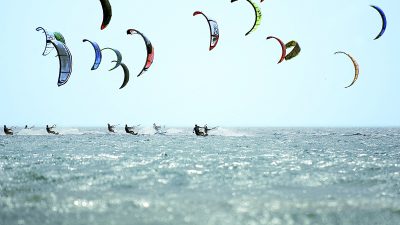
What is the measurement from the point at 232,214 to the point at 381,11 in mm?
20489

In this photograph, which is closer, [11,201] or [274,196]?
[11,201]

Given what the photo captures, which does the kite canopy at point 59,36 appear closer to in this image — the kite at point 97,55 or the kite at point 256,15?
the kite at point 97,55

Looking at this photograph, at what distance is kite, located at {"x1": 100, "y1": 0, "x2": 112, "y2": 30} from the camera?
798 inches

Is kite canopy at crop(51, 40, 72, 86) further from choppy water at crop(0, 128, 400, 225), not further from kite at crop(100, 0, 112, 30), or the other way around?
choppy water at crop(0, 128, 400, 225)

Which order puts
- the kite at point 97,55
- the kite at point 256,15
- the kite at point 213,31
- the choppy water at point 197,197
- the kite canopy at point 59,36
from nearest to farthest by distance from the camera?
the choppy water at point 197,197, the kite at point 256,15, the kite canopy at point 59,36, the kite at point 213,31, the kite at point 97,55

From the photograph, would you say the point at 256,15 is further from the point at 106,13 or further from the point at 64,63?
the point at 64,63

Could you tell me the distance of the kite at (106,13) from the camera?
2027cm

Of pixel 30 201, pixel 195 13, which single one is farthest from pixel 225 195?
pixel 195 13

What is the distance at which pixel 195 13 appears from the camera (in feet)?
86.1

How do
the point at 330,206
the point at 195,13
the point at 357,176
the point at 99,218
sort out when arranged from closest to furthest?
the point at 99,218, the point at 330,206, the point at 357,176, the point at 195,13

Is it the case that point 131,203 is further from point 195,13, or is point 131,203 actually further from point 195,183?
point 195,13

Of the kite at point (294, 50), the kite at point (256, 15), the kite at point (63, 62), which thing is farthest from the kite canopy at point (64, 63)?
the kite at point (294, 50)

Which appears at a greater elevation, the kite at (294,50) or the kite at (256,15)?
the kite at (256,15)

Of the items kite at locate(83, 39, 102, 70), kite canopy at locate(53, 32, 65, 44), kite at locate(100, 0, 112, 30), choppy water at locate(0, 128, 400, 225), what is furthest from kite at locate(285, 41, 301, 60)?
kite canopy at locate(53, 32, 65, 44)
